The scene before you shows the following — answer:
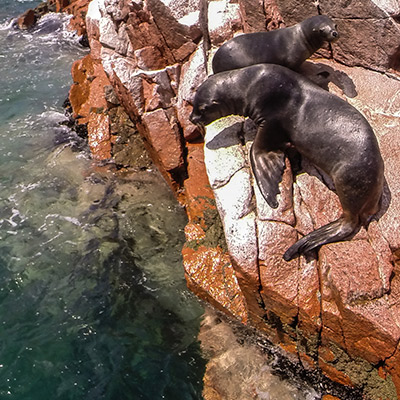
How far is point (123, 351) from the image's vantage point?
541 cm

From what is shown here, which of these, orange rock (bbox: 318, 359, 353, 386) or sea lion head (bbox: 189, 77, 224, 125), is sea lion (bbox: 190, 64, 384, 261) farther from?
orange rock (bbox: 318, 359, 353, 386)

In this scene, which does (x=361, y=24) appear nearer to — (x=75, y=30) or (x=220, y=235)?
(x=220, y=235)

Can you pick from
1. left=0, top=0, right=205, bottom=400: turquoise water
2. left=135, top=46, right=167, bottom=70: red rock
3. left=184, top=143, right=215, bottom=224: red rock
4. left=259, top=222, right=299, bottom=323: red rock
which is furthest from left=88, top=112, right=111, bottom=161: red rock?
left=259, top=222, right=299, bottom=323: red rock

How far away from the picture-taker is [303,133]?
16.9ft

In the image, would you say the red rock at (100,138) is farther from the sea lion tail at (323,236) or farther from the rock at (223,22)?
the sea lion tail at (323,236)

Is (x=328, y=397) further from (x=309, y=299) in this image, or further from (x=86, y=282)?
(x=86, y=282)

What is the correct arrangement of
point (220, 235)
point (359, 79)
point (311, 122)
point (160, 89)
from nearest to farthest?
point (311, 122) → point (220, 235) → point (359, 79) → point (160, 89)

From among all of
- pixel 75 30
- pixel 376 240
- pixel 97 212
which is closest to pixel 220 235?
→ pixel 376 240

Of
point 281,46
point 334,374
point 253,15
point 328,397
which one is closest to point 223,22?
point 253,15

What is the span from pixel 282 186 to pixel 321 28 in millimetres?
2218

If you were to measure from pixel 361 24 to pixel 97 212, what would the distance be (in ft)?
15.4

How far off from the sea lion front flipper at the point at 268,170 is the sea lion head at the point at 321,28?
1.69 metres

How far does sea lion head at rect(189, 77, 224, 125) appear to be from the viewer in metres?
5.56

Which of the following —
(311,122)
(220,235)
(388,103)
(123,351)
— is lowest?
(123,351)
